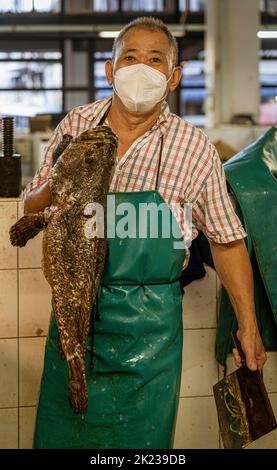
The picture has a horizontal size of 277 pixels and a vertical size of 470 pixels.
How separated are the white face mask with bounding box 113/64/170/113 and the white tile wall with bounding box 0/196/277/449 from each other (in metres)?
0.97

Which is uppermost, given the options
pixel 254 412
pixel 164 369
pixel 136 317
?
pixel 136 317

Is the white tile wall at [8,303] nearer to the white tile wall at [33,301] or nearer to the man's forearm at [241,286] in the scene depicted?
the white tile wall at [33,301]

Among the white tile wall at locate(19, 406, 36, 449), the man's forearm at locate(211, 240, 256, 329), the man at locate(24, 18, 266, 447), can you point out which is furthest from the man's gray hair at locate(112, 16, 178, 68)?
the white tile wall at locate(19, 406, 36, 449)

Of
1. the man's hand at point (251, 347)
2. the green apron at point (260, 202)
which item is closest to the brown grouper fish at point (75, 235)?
the man's hand at point (251, 347)

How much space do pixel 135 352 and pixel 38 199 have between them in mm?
663

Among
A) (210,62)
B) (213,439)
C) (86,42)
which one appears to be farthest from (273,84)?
(213,439)

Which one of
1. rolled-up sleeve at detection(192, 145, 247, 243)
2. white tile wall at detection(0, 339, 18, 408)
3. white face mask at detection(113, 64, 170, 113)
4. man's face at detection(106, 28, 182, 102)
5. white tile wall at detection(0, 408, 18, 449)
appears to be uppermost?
man's face at detection(106, 28, 182, 102)

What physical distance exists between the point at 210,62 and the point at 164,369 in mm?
13052

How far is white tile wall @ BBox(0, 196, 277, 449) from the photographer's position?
356cm

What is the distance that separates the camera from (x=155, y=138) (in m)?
2.81

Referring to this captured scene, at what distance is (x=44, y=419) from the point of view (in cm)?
295

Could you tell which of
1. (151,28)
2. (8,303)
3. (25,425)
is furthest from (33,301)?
(151,28)

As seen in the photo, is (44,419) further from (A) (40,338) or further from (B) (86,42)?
(B) (86,42)

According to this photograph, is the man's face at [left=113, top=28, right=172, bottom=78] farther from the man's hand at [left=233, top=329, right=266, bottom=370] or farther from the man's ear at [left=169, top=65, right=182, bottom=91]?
the man's hand at [left=233, top=329, right=266, bottom=370]
